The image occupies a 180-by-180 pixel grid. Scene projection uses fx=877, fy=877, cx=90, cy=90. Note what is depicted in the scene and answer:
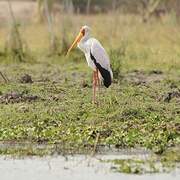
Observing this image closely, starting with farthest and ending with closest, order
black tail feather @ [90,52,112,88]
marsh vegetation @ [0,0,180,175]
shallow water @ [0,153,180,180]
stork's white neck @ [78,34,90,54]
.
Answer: stork's white neck @ [78,34,90,54] → black tail feather @ [90,52,112,88] → marsh vegetation @ [0,0,180,175] → shallow water @ [0,153,180,180]

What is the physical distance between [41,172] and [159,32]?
11947 mm

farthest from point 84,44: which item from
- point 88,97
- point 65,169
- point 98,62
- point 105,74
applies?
point 65,169

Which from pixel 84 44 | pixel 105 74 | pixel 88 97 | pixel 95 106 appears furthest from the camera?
pixel 84 44

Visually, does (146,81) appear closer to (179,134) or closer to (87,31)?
(87,31)

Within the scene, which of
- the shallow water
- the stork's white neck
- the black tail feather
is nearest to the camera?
the shallow water

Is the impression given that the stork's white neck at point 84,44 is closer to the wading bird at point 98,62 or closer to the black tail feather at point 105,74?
the wading bird at point 98,62

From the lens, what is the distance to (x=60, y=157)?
26.5 ft

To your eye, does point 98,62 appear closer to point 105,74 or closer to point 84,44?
point 105,74

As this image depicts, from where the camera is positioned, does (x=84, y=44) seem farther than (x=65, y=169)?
Yes

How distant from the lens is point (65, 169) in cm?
761

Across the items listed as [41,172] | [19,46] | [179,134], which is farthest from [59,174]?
[19,46]

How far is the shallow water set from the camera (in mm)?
7289

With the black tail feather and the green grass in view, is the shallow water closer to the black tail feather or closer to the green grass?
the green grass

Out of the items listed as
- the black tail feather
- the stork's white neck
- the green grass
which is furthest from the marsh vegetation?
the stork's white neck
